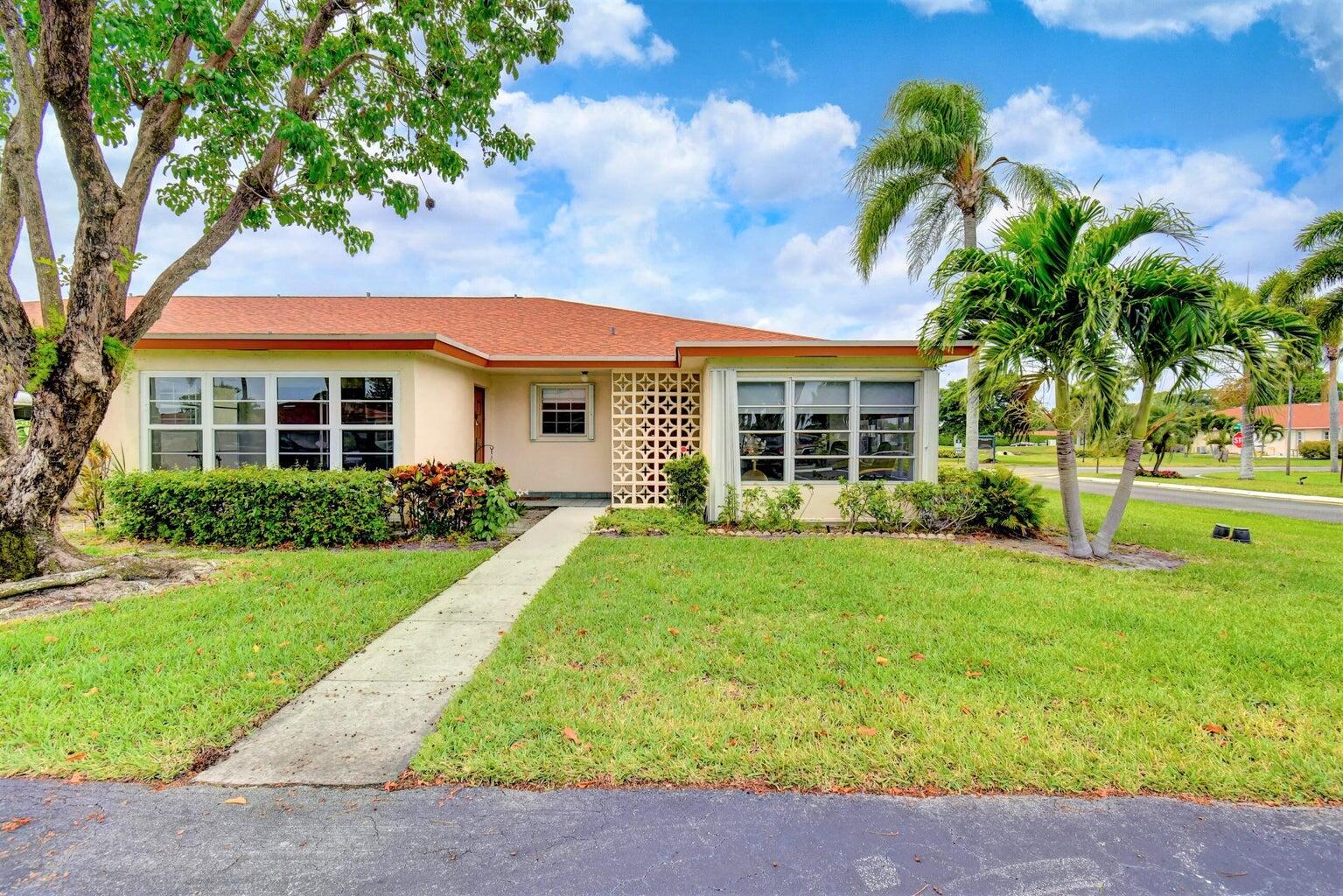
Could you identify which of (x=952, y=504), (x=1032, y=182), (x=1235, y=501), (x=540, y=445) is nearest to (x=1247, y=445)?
(x=1235, y=501)

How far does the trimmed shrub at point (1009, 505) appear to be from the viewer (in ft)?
29.3

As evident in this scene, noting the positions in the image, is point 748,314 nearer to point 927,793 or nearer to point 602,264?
point 602,264

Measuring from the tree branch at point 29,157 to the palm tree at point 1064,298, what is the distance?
1020 centimetres

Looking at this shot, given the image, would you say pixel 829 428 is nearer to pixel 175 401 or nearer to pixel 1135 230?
pixel 1135 230

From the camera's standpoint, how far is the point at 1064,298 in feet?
22.7

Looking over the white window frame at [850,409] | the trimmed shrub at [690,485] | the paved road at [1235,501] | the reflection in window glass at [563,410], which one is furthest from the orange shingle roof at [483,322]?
the paved road at [1235,501]

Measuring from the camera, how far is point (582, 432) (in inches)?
495

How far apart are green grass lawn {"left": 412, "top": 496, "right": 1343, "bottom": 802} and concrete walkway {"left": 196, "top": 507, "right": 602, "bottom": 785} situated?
0.21 m

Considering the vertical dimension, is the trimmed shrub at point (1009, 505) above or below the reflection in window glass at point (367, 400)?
below

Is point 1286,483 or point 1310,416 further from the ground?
point 1310,416

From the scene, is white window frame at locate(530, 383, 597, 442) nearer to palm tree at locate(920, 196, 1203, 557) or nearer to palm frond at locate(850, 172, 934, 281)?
palm frond at locate(850, 172, 934, 281)

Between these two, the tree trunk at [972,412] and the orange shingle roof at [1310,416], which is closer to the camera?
the tree trunk at [972,412]

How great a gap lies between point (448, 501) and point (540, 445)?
4450mm

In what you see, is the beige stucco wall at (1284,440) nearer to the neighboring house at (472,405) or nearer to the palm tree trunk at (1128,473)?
the palm tree trunk at (1128,473)
